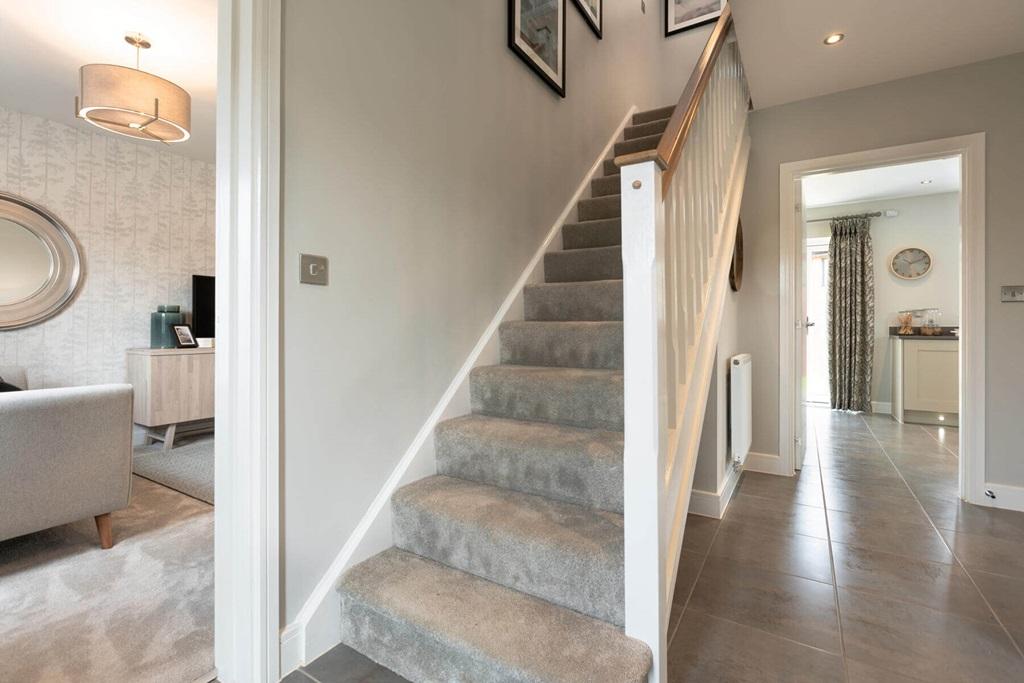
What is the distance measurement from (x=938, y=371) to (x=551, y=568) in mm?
5393

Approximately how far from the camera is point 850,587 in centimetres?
171

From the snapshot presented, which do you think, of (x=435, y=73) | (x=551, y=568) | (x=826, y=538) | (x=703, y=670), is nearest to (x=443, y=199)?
(x=435, y=73)

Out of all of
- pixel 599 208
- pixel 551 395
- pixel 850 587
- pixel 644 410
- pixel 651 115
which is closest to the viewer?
pixel 644 410

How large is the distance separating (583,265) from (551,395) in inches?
38.0

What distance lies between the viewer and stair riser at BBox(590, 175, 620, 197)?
3.11 meters

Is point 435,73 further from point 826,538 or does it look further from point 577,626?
point 826,538

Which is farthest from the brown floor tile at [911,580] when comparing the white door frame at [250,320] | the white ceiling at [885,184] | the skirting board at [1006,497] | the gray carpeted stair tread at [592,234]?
the white ceiling at [885,184]

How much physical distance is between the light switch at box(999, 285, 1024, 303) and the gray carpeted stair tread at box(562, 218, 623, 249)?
2046 mm

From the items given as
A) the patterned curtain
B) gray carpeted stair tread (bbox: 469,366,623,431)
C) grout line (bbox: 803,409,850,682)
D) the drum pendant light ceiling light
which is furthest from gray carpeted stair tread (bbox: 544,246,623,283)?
the patterned curtain

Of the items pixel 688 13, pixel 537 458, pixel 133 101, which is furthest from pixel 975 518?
pixel 133 101

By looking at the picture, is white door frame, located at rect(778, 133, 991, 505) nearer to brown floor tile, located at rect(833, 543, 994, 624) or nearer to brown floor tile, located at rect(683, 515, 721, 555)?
brown floor tile, located at rect(833, 543, 994, 624)

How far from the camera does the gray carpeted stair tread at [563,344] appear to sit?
1928mm

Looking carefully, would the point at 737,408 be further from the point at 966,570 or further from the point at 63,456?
the point at 63,456

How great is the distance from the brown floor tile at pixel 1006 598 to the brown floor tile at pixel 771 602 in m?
0.48
